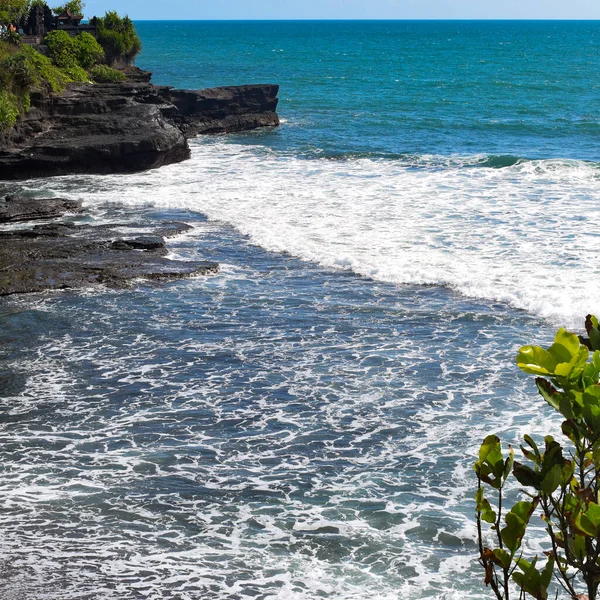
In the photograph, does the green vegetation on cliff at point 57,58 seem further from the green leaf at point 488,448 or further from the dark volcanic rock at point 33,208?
the green leaf at point 488,448

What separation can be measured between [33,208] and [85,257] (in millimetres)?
4386

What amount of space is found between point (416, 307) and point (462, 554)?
7255 millimetres

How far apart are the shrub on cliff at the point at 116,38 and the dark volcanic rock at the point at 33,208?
68.7 feet

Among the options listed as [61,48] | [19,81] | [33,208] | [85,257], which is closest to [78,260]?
[85,257]

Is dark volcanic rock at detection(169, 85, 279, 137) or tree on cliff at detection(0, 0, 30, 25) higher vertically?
tree on cliff at detection(0, 0, 30, 25)

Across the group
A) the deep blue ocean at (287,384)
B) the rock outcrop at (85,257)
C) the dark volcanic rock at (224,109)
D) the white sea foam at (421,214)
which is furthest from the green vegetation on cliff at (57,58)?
the rock outcrop at (85,257)

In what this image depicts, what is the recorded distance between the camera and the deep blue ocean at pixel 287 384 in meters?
7.80

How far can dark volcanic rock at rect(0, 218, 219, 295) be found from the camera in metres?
15.9

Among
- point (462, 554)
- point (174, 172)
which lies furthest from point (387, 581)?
point (174, 172)

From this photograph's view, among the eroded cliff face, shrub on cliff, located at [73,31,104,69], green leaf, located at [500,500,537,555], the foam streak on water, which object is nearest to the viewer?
green leaf, located at [500,500,537,555]

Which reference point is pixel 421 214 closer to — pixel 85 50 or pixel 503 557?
pixel 503 557

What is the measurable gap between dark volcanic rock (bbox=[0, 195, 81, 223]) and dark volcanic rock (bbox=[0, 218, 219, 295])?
3.86 ft

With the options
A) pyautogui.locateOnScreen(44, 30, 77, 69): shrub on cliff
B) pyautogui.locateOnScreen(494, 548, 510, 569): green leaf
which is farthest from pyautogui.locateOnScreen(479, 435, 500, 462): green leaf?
pyautogui.locateOnScreen(44, 30, 77, 69): shrub on cliff

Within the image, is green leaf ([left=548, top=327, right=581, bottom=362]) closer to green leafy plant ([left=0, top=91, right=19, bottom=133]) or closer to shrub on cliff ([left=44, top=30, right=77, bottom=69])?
green leafy plant ([left=0, top=91, right=19, bottom=133])
